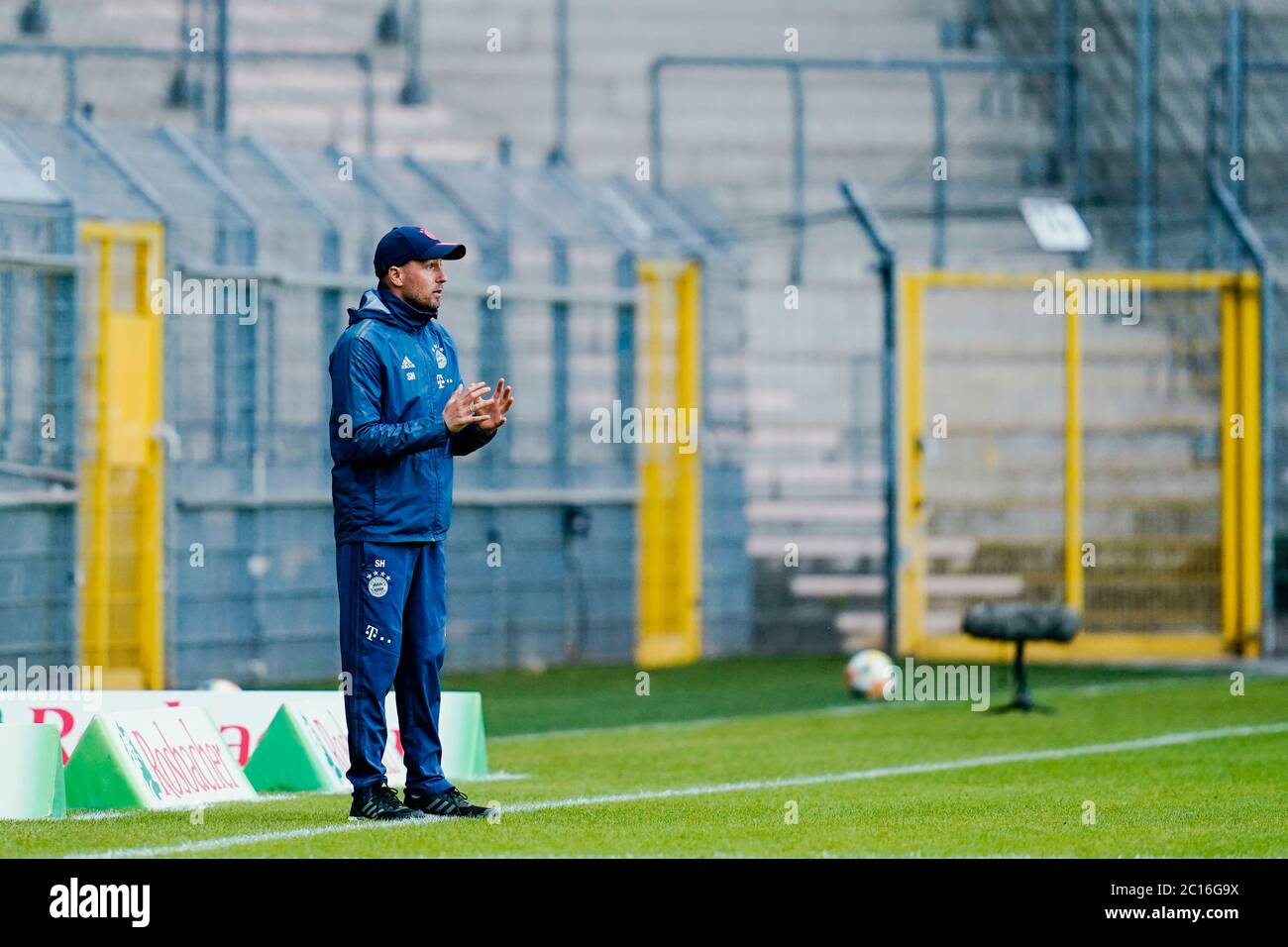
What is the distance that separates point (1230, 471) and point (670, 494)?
416 centimetres

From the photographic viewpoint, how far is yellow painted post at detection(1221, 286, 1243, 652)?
739 inches

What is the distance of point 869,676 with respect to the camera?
1498 cm

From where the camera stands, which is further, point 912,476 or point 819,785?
point 912,476

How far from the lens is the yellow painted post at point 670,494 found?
727 inches

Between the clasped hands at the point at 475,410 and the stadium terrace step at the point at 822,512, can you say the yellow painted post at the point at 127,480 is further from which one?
the clasped hands at the point at 475,410

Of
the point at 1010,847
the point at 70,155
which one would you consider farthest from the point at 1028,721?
the point at 70,155

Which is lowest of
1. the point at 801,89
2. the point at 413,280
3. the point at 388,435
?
the point at 388,435

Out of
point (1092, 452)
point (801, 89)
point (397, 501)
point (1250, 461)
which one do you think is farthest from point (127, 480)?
point (1250, 461)

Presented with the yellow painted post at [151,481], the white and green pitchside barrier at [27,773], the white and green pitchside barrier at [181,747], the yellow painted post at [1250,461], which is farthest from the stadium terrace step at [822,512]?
the white and green pitchside barrier at [27,773]

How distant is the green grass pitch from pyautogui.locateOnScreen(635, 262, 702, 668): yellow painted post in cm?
230

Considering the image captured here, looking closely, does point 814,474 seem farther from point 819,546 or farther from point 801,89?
point 801,89

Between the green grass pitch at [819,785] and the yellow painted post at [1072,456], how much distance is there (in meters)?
2.41
